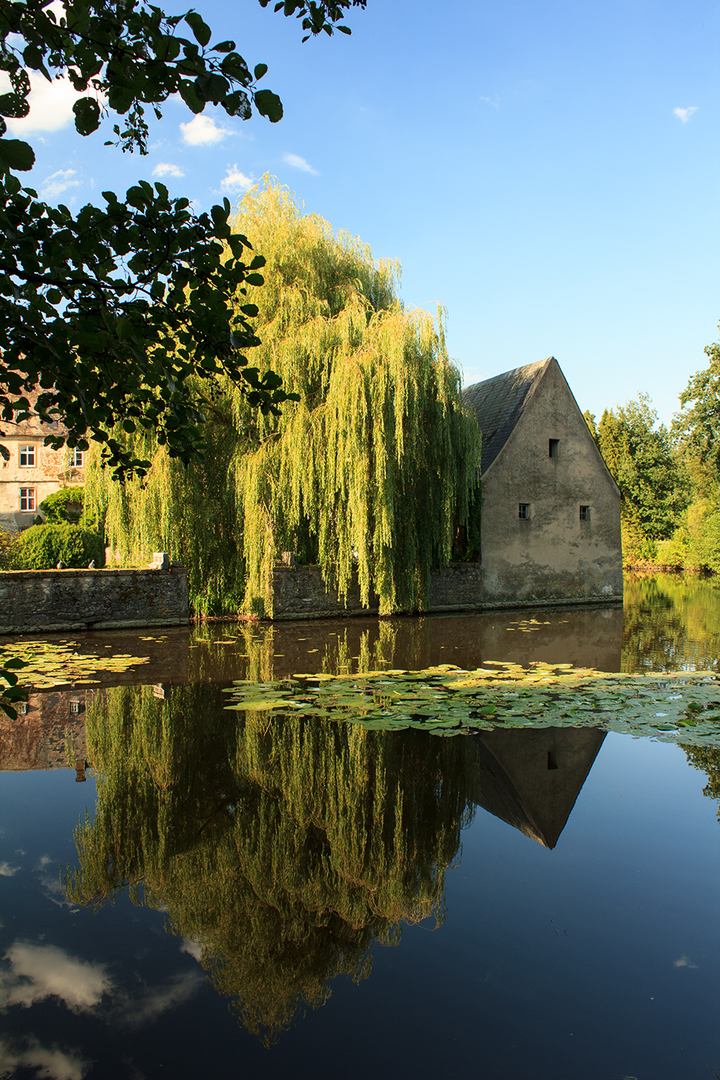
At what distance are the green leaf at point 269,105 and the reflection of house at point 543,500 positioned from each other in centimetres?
1948

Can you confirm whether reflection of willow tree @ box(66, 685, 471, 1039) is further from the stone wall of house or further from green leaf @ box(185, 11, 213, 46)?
the stone wall of house

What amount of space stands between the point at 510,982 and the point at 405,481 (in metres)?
14.3

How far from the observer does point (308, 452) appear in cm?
1512

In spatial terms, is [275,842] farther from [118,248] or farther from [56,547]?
[56,547]

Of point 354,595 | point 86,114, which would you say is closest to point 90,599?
point 354,595

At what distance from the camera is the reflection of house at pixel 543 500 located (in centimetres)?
2228

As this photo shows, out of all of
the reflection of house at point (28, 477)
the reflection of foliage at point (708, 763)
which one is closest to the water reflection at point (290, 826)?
the reflection of foliage at point (708, 763)

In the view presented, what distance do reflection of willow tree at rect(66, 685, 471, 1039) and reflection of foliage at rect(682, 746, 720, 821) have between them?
72.0 inches

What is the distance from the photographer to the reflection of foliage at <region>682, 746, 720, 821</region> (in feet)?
16.9

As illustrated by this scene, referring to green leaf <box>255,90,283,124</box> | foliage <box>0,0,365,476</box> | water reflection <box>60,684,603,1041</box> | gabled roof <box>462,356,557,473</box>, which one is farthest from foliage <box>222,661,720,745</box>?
gabled roof <box>462,356,557,473</box>

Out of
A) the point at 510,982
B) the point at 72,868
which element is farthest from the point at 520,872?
the point at 72,868

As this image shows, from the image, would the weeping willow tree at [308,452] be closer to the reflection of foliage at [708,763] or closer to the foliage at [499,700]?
the foliage at [499,700]

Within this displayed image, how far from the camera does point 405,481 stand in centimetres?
1683

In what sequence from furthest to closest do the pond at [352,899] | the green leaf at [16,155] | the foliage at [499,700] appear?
the foliage at [499,700], the pond at [352,899], the green leaf at [16,155]
